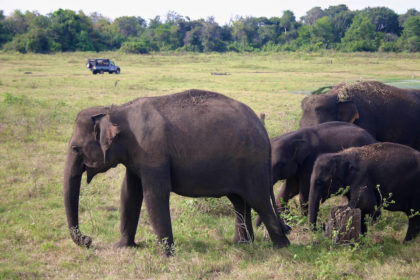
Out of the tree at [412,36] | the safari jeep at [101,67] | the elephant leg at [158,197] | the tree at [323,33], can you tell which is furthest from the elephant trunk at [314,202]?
the tree at [323,33]

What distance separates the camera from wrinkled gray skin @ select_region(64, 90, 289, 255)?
17.2ft

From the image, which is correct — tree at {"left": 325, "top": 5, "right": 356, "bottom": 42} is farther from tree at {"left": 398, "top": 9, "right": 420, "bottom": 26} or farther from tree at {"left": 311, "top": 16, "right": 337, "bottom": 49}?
tree at {"left": 398, "top": 9, "right": 420, "bottom": 26}

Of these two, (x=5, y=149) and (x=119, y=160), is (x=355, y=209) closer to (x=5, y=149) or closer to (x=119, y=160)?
(x=119, y=160)

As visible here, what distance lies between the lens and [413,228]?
232 inches

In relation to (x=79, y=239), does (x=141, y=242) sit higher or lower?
lower

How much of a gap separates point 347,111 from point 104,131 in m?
4.40

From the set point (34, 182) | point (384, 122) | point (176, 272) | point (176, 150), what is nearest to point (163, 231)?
point (176, 272)

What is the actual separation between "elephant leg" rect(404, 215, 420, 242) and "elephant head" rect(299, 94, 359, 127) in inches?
101

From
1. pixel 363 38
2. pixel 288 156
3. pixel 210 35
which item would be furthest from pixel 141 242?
pixel 210 35

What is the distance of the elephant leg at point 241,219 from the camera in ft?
19.0

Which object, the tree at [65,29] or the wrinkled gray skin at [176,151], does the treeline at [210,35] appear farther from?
the wrinkled gray skin at [176,151]

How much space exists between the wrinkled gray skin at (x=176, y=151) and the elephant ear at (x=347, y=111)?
3085 mm

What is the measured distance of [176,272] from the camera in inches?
197

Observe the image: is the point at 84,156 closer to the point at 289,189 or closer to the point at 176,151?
the point at 176,151
